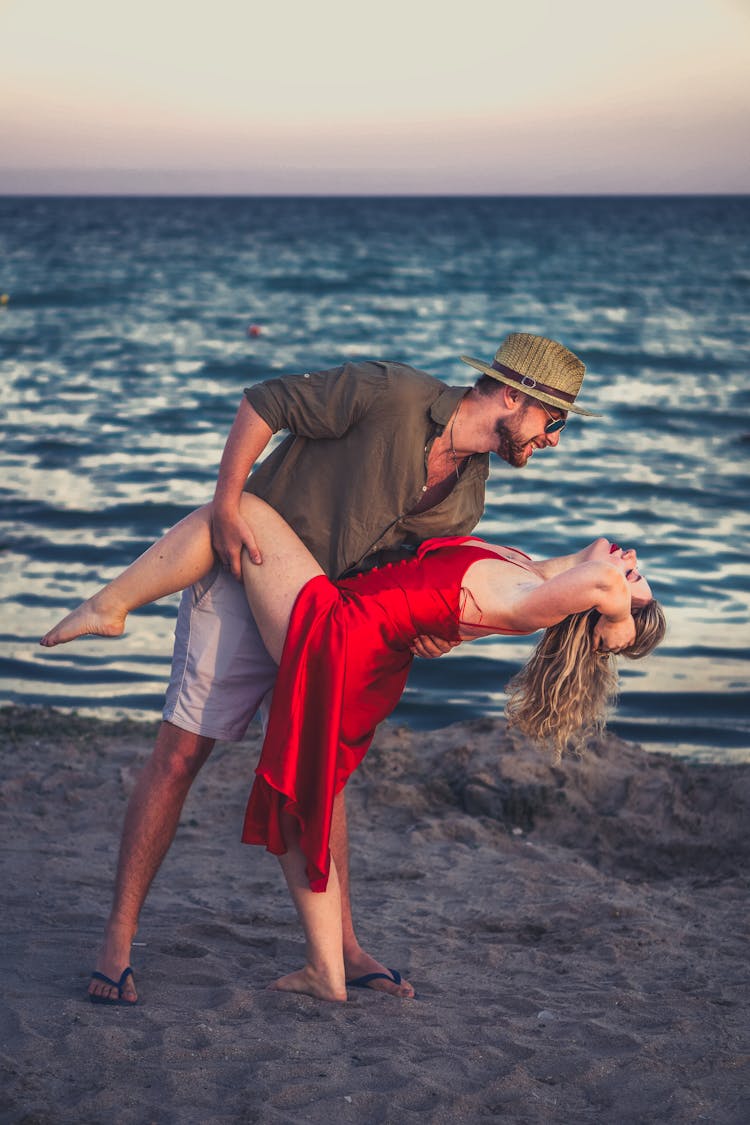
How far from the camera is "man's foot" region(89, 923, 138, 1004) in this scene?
11.6 ft

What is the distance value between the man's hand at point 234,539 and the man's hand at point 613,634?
3.49ft

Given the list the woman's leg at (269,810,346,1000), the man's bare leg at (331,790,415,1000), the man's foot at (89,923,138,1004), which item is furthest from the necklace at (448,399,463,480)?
the man's foot at (89,923,138,1004)

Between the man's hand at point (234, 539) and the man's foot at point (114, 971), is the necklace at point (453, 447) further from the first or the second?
the man's foot at point (114, 971)

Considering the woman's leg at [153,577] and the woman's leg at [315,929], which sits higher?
the woman's leg at [153,577]

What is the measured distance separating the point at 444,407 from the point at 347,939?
180cm

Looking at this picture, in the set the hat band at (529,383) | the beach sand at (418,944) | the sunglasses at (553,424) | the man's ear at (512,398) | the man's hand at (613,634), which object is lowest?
the beach sand at (418,944)

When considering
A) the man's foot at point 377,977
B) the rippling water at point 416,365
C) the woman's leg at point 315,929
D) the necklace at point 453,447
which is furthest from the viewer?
the rippling water at point 416,365

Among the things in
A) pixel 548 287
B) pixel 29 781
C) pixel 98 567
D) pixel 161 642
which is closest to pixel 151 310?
pixel 548 287

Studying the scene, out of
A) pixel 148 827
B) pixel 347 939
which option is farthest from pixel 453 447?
pixel 347 939

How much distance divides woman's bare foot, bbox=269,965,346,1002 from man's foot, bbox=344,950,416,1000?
19 cm

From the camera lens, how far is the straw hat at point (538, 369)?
364 centimetres

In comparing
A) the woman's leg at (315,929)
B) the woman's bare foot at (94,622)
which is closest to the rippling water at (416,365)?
the woman's bare foot at (94,622)

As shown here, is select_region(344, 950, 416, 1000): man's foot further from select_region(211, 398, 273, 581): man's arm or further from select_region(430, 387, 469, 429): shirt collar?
select_region(430, 387, 469, 429): shirt collar

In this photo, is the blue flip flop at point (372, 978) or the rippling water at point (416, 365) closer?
the blue flip flop at point (372, 978)
